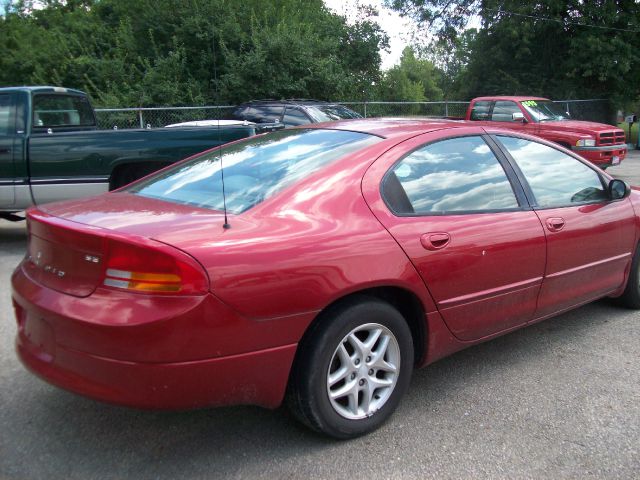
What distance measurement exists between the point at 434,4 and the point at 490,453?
27718 millimetres

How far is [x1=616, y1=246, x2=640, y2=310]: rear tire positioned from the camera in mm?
4516

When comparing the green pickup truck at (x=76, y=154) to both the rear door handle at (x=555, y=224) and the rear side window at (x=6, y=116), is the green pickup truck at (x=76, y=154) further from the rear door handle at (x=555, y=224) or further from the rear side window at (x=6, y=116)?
the rear door handle at (x=555, y=224)

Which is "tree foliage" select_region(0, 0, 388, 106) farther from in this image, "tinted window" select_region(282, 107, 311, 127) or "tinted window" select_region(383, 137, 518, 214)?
"tinted window" select_region(383, 137, 518, 214)

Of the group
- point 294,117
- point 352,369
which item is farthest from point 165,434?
point 294,117

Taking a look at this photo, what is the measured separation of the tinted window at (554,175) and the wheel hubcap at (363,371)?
4.92 ft

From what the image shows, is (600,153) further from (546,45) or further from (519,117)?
(546,45)

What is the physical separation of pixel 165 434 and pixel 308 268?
115 cm

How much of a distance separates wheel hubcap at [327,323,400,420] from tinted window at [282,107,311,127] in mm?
8764

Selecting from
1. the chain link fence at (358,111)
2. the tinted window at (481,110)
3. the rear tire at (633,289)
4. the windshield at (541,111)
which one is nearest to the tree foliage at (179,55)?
the chain link fence at (358,111)

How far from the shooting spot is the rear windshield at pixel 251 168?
3.01m

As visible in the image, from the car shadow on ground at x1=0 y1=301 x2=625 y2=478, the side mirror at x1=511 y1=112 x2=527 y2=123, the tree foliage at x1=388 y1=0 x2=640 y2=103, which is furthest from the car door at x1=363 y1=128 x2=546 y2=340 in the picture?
the tree foliage at x1=388 y1=0 x2=640 y2=103

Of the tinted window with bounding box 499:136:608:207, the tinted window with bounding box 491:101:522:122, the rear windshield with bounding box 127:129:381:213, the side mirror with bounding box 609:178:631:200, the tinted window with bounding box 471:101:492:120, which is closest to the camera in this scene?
the rear windshield with bounding box 127:129:381:213

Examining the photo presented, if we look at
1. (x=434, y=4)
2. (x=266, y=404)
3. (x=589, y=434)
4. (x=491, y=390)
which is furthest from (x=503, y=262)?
(x=434, y=4)

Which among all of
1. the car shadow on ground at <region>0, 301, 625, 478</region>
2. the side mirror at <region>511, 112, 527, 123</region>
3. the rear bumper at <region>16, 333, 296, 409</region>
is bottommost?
the car shadow on ground at <region>0, 301, 625, 478</region>
